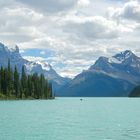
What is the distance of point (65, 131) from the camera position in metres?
64.0

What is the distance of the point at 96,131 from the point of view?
64625 mm

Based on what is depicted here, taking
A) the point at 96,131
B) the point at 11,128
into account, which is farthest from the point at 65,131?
the point at 11,128

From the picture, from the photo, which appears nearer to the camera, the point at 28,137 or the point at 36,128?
the point at 28,137

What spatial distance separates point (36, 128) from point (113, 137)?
15.7m

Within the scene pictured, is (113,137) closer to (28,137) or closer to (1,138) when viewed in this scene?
(28,137)

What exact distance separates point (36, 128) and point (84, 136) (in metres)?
12.1

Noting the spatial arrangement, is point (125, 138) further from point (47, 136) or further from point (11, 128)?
point (11, 128)

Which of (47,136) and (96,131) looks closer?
(47,136)

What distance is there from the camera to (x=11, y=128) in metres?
66.9

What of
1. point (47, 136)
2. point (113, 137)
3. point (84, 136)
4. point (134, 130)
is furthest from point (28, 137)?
point (134, 130)

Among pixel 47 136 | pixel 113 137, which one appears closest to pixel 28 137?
pixel 47 136

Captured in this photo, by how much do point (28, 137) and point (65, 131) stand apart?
29.8 feet

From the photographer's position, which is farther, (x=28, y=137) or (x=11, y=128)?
(x=11, y=128)

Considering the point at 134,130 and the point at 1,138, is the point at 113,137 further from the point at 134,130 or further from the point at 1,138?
the point at 1,138
